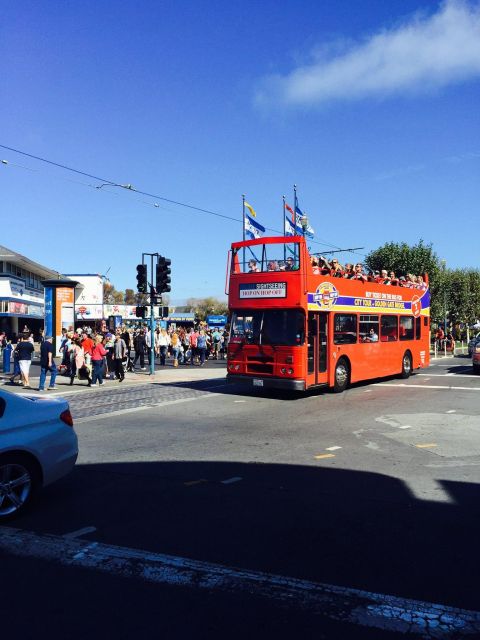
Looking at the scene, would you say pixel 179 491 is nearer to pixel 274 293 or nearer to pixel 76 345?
pixel 274 293

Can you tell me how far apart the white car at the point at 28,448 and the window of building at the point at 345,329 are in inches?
433

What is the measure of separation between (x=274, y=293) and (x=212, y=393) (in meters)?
3.62

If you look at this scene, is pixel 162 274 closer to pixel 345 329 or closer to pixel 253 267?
pixel 253 267

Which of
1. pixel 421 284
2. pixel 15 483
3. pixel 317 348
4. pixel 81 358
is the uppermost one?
pixel 421 284

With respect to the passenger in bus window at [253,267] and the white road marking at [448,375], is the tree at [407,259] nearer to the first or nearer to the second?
the white road marking at [448,375]

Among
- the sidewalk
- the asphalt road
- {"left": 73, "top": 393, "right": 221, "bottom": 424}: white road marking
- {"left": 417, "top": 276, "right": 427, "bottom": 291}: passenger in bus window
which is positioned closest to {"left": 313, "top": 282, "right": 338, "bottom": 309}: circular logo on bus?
{"left": 73, "top": 393, "right": 221, "bottom": 424}: white road marking

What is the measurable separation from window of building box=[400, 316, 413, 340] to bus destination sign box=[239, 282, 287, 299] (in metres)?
7.14

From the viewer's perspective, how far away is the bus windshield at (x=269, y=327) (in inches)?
583

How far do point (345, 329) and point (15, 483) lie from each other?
40.4ft

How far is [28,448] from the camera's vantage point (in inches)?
218

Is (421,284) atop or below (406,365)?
atop

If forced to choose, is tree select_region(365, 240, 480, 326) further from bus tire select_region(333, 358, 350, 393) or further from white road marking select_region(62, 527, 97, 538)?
white road marking select_region(62, 527, 97, 538)

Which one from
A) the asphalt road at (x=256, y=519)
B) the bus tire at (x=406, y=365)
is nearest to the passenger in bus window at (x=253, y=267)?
the asphalt road at (x=256, y=519)

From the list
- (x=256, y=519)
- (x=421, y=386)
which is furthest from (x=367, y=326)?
(x=256, y=519)
